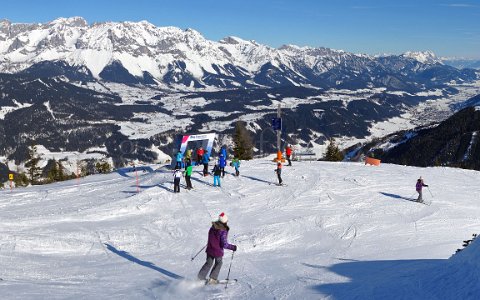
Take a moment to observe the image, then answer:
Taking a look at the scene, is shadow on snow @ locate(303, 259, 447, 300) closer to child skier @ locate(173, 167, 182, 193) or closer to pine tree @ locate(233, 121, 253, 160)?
child skier @ locate(173, 167, 182, 193)

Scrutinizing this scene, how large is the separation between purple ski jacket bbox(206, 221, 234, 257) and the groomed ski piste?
1.10 meters

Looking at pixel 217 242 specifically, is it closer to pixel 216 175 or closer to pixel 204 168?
pixel 216 175

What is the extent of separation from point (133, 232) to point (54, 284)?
6.05 metres

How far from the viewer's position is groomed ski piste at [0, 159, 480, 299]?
12414mm

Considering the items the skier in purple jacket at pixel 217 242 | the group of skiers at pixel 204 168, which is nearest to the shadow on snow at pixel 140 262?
the skier in purple jacket at pixel 217 242

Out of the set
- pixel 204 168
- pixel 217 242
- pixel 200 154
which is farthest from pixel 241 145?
pixel 217 242

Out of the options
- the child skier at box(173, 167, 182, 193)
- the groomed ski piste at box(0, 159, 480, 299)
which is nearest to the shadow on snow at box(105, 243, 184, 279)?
the groomed ski piste at box(0, 159, 480, 299)

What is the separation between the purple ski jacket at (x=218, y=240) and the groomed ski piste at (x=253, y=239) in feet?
3.61

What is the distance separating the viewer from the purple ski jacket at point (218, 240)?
1227 centimetres

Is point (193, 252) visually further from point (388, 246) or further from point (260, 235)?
point (388, 246)

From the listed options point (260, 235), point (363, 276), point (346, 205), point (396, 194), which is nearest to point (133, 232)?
point (260, 235)

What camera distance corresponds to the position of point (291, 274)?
14500 mm

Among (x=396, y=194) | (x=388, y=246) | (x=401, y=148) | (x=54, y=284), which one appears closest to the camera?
(x=54, y=284)

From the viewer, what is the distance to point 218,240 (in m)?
12.4
